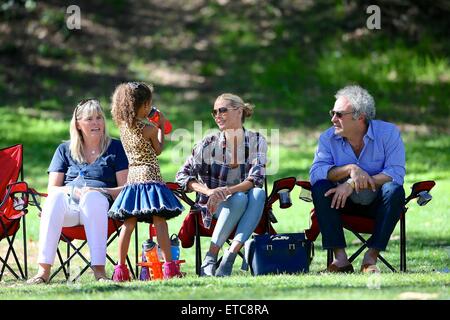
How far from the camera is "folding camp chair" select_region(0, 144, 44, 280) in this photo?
658cm

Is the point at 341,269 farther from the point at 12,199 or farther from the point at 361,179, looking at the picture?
the point at 12,199

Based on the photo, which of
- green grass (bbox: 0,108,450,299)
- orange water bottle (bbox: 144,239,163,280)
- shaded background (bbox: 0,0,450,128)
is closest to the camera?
green grass (bbox: 0,108,450,299)

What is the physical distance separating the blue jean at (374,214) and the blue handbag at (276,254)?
6.0 inches

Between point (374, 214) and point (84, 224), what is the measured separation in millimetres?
1586

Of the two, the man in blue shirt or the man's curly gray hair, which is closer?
the man in blue shirt

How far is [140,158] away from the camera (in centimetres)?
634

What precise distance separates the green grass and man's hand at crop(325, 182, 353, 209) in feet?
1.30

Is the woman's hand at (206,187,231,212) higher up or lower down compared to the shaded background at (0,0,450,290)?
lower down

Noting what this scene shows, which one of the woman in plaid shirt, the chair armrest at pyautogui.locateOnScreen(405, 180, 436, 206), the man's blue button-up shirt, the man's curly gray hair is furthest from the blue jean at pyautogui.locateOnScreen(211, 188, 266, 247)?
the chair armrest at pyautogui.locateOnScreen(405, 180, 436, 206)

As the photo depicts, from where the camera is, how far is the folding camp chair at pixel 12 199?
21.6 feet

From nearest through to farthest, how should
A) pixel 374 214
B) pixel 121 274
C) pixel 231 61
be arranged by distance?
pixel 121 274, pixel 374 214, pixel 231 61

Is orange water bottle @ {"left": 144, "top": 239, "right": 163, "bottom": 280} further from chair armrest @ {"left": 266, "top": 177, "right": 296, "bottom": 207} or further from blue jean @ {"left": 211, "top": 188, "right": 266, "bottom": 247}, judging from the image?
chair armrest @ {"left": 266, "top": 177, "right": 296, "bottom": 207}
